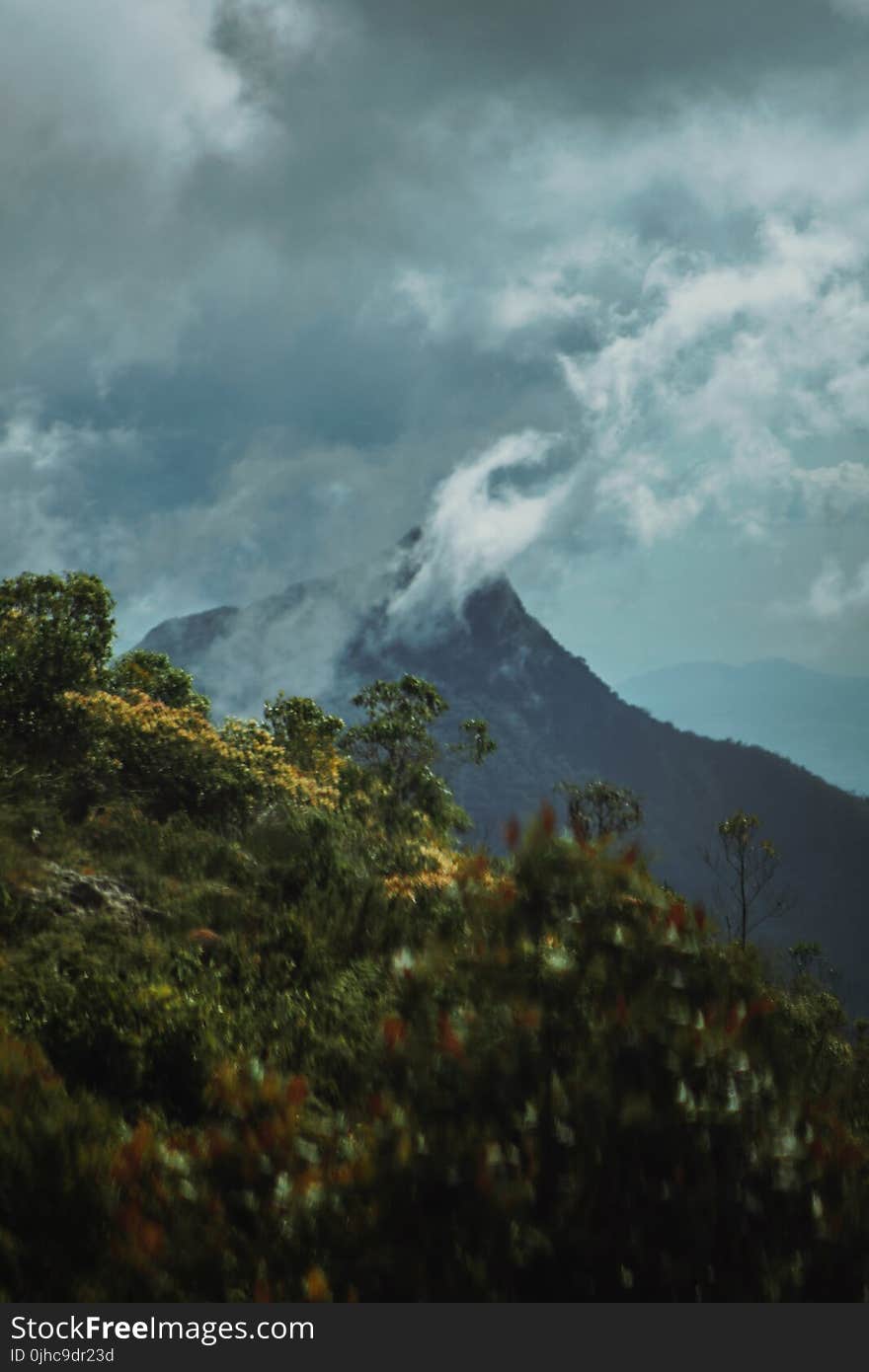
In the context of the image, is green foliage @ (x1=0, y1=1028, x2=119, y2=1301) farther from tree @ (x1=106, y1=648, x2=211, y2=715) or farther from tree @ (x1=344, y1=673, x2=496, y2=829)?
tree @ (x1=344, y1=673, x2=496, y2=829)

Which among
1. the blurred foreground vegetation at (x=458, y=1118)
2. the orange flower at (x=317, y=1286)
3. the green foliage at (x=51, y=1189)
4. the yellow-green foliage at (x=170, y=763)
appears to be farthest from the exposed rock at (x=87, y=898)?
the orange flower at (x=317, y=1286)

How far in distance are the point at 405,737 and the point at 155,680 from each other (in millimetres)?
14453

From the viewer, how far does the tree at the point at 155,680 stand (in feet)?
75.7

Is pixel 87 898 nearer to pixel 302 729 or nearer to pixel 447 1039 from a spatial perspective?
pixel 447 1039

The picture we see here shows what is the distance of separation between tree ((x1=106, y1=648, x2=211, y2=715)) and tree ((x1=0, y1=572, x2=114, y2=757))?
4.02 meters

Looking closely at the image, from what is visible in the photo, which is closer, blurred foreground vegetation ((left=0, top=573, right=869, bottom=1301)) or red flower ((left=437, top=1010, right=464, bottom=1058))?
blurred foreground vegetation ((left=0, top=573, right=869, bottom=1301))

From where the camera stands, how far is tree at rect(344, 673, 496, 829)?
27.8m

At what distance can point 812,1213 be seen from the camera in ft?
11.4

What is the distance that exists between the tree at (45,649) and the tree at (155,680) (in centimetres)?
402

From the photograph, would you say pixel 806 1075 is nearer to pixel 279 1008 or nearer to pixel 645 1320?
pixel 645 1320

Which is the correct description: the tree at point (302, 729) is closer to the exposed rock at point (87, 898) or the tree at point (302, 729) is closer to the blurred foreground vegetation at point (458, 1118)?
the exposed rock at point (87, 898)

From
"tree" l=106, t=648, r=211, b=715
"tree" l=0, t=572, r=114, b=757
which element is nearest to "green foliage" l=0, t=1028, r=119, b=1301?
"tree" l=0, t=572, r=114, b=757

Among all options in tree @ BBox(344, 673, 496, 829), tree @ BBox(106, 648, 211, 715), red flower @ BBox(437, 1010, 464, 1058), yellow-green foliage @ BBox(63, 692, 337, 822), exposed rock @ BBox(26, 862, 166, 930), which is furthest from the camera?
tree @ BBox(344, 673, 496, 829)

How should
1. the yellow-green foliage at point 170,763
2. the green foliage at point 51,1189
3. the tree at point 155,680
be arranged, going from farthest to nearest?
the tree at point 155,680 < the yellow-green foliage at point 170,763 < the green foliage at point 51,1189
